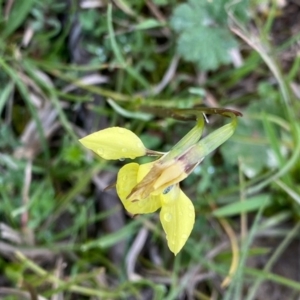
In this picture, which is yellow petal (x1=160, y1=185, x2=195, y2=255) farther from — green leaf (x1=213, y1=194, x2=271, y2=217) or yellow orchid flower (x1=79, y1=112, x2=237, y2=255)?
green leaf (x1=213, y1=194, x2=271, y2=217)

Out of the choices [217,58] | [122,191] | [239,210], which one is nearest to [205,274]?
[239,210]

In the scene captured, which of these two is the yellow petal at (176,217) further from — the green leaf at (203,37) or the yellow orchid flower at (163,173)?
the green leaf at (203,37)

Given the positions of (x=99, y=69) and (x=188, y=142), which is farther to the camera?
(x=99, y=69)

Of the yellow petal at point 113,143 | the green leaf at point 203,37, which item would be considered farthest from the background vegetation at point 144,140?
the yellow petal at point 113,143

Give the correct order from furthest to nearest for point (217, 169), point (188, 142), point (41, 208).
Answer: point (217, 169) → point (41, 208) → point (188, 142)

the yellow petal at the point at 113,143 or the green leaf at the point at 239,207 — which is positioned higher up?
the yellow petal at the point at 113,143

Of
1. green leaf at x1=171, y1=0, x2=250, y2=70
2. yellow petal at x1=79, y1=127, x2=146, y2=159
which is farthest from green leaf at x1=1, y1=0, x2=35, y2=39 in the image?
yellow petal at x1=79, y1=127, x2=146, y2=159

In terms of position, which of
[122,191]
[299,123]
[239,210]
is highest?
[122,191]

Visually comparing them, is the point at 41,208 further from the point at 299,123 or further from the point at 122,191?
the point at 299,123
